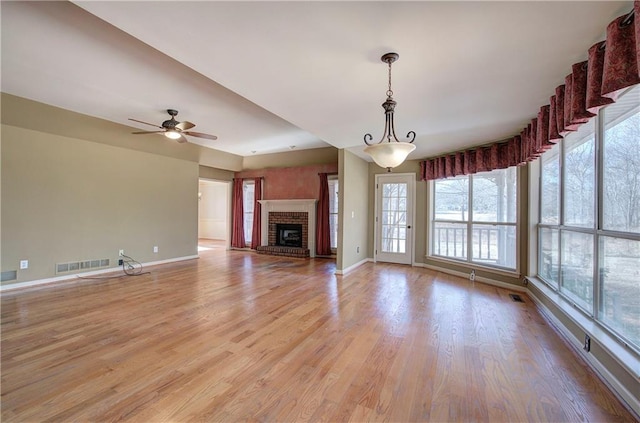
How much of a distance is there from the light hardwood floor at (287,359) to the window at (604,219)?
0.50m

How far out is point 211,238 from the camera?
11.1 metres

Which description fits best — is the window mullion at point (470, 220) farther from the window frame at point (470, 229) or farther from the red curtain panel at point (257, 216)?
the red curtain panel at point (257, 216)

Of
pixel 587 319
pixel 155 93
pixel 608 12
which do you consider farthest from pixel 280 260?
pixel 608 12

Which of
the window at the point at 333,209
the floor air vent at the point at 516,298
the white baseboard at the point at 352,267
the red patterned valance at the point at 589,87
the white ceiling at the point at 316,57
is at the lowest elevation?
the floor air vent at the point at 516,298

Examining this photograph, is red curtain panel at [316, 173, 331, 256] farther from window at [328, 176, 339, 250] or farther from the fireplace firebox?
the fireplace firebox

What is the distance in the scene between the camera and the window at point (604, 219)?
1.95m

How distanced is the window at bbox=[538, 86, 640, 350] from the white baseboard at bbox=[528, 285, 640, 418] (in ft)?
0.85

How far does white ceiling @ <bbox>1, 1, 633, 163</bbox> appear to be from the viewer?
167cm

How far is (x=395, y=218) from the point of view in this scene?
241 inches

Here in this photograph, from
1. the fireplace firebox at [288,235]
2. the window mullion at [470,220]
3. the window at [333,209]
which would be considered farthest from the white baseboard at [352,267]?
the window mullion at [470,220]

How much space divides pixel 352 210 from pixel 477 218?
229 centimetres

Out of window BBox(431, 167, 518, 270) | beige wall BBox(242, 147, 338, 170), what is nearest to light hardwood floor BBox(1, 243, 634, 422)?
window BBox(431, 167, 518, 270)

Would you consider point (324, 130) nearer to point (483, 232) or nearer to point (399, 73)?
point (399, 73)

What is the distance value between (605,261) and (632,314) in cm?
47
